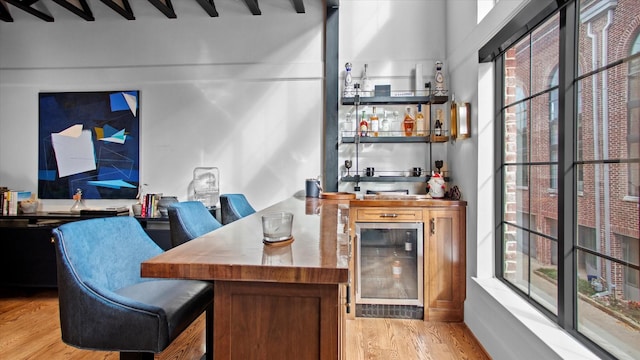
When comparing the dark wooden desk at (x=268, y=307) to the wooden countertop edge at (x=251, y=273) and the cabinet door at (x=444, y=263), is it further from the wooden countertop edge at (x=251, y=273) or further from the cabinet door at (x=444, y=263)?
the cabinet door at (x=444, y=263)

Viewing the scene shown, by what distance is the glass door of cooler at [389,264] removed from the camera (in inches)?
125

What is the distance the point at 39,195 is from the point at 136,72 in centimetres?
179

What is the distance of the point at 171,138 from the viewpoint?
4.04 metres

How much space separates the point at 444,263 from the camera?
3137 millimetres

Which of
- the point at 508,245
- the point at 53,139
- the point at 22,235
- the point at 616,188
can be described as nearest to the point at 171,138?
the point at 53,139

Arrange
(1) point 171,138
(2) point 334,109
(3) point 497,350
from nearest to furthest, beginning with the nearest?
(3) point 497,350 → (2) point 334,109 → (1) point 171,138

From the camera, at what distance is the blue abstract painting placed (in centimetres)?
405

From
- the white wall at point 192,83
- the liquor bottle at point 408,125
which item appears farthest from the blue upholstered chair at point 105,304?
the liquor bottle at point 408,125

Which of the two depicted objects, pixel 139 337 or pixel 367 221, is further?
pixel 367 221

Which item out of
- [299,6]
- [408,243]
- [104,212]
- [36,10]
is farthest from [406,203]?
[36,10]

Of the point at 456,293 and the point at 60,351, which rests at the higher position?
the point at 456,293

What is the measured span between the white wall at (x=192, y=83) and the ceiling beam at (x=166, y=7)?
89mm

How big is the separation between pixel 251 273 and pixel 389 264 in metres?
2.60

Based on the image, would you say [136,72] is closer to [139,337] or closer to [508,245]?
[139,337]
